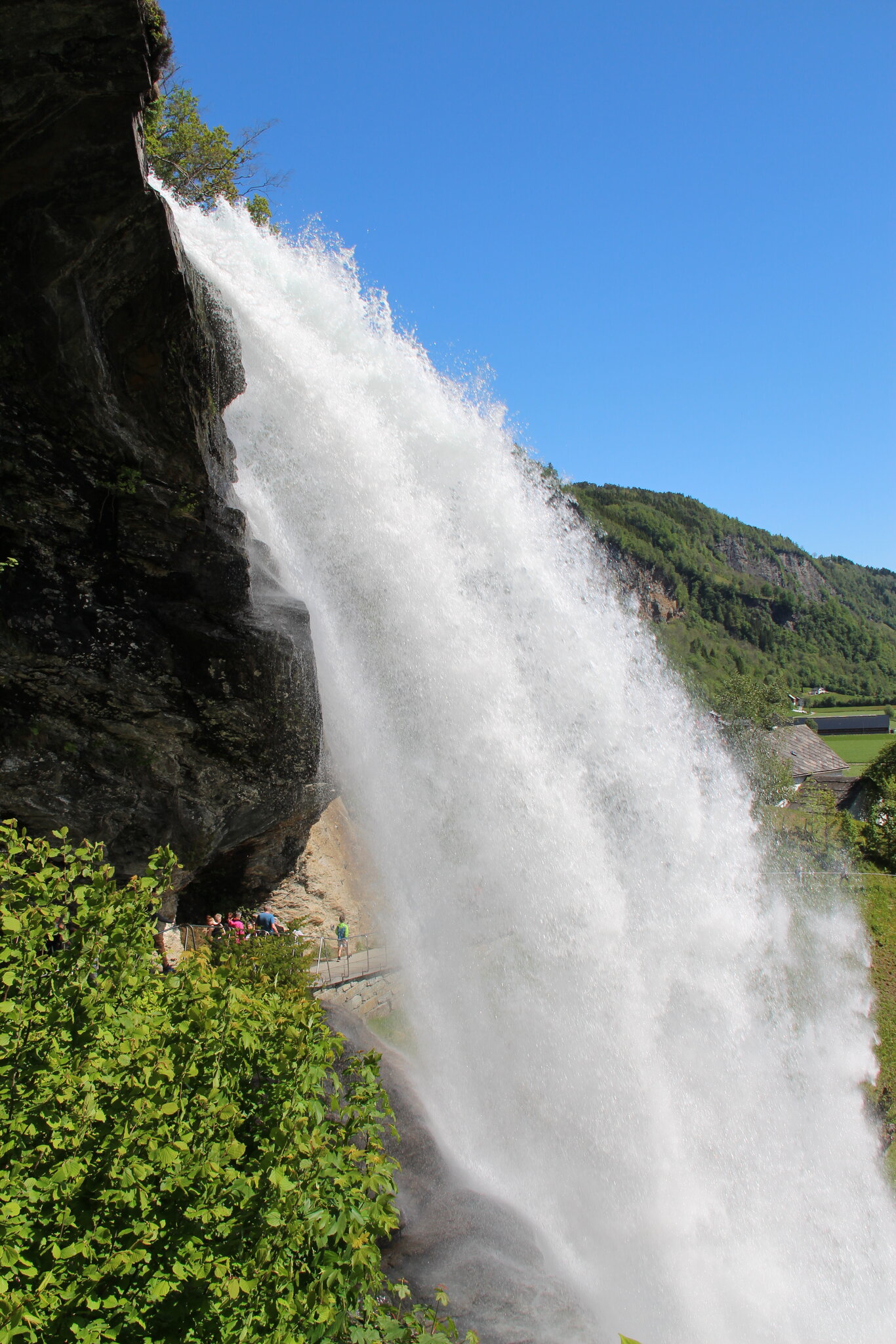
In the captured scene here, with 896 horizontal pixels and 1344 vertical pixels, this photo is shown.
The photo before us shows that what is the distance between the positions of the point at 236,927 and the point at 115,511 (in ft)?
19.8

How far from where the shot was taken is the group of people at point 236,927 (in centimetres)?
1003

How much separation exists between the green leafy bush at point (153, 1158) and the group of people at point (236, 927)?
17.1 ft

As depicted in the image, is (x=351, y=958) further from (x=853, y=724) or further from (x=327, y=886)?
(x=853, y=724)

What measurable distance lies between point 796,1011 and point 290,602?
15056 mm

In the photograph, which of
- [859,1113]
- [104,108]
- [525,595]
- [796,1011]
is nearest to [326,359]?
[525,595]

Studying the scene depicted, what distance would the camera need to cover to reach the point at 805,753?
5472 centimetres

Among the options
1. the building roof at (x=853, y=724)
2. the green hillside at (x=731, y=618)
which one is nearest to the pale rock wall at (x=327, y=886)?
the building roof at (x=853, y=724)

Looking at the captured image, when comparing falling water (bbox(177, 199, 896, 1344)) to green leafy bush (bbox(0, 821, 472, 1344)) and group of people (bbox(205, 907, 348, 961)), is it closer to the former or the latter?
group of people (bbox(205, 907, 348, 961))

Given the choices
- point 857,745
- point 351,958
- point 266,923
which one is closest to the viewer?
point 266,923

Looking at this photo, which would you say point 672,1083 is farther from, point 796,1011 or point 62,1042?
point 62,1042

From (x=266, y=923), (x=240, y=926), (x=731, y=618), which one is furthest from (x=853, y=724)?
(x=240, y=926)

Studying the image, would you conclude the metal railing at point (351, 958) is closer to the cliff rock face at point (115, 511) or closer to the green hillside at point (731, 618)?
the cliff rock face at point (115, 511)

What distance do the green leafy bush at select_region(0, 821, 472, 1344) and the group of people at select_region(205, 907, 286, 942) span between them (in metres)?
5.20

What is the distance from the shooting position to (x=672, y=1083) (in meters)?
11.1
